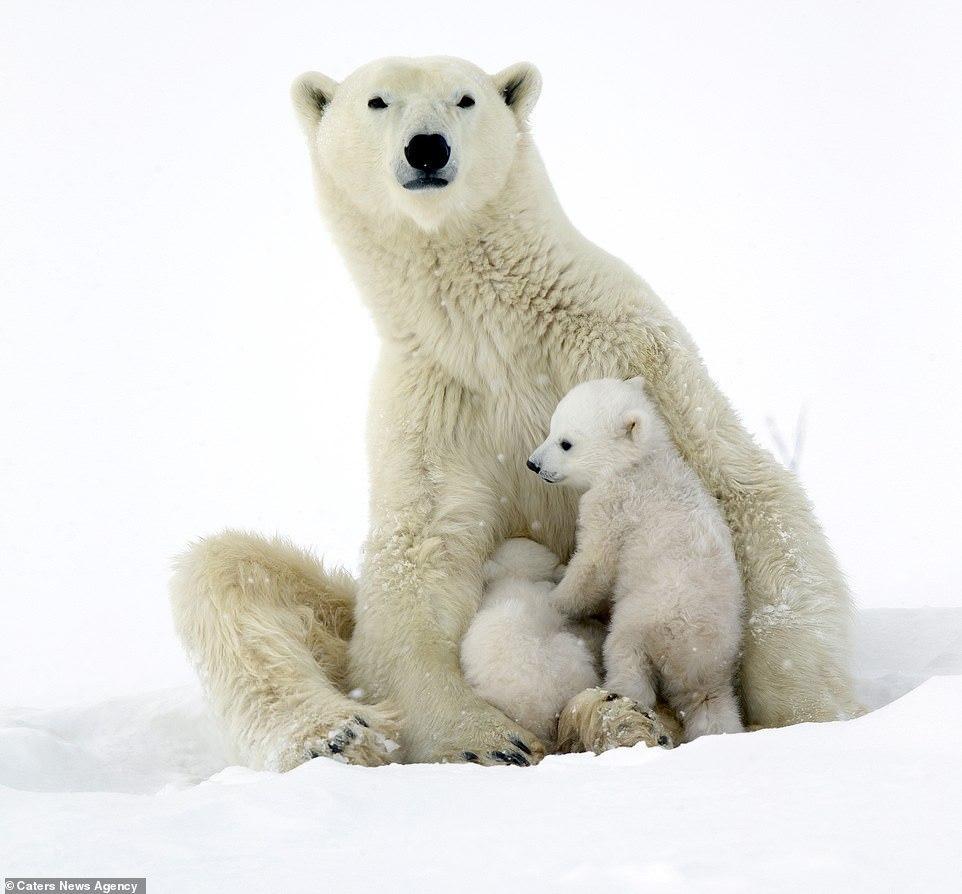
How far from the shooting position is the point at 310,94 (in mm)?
3783

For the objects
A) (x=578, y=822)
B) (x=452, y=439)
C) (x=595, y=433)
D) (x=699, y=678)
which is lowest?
(x=578, y=822)

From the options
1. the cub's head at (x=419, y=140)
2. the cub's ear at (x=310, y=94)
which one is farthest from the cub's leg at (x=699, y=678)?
the cub's ear at (x=310, y=94)

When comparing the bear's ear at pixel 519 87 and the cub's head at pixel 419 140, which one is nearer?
the cub's head at pixel 419 140

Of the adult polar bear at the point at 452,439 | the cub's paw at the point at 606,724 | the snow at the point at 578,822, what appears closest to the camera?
the snow at the point at 578,822

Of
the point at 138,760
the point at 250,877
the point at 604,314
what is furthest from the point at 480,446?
the point at 250,877

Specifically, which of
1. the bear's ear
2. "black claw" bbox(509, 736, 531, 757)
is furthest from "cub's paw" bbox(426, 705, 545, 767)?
the bear's ear

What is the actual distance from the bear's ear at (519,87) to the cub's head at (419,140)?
0.02 m

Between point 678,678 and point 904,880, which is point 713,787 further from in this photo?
point 678,678

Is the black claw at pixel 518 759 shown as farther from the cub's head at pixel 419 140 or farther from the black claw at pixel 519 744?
the cub's head at pixel 419 140

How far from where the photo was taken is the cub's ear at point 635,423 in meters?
3.17

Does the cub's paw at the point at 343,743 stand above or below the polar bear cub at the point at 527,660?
below

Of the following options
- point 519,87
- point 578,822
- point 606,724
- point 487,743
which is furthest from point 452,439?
point 578,822

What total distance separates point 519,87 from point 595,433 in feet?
4.36

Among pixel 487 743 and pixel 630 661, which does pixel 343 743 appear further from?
pixel 630 661
